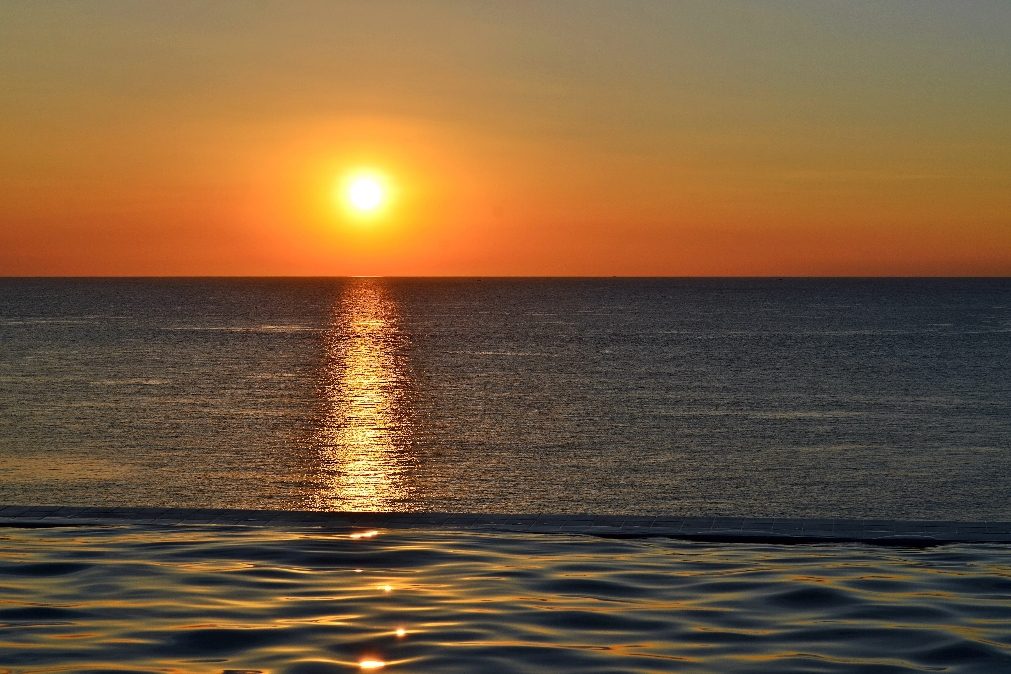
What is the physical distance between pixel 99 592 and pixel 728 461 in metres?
22.9

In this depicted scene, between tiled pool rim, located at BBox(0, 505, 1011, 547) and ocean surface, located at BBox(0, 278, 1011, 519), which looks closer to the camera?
tiled pool rim, located at BBox(0, 505, 1011, 547)

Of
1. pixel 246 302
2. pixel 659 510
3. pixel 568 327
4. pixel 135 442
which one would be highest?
pixel 246 302

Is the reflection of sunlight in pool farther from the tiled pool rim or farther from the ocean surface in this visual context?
the tiled pool rim

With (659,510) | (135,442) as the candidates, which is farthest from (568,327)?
(659,510)

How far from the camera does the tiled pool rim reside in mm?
10992

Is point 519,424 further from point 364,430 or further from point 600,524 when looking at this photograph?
point 600,524

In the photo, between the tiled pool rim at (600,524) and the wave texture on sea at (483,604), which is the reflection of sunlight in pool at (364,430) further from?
the wave texture on sea at (483,604)

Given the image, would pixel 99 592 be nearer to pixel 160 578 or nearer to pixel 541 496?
pixel 160 578

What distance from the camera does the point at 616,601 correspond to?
8.38 meters

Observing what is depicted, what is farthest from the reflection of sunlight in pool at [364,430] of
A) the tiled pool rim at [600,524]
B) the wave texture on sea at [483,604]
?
the wave texture on sea at [483,604]

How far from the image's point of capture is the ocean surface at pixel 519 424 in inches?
997

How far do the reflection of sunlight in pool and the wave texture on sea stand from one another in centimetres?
1342

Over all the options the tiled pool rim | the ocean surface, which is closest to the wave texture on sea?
the tiled pool rim

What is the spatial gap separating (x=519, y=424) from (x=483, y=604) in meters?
30.3
